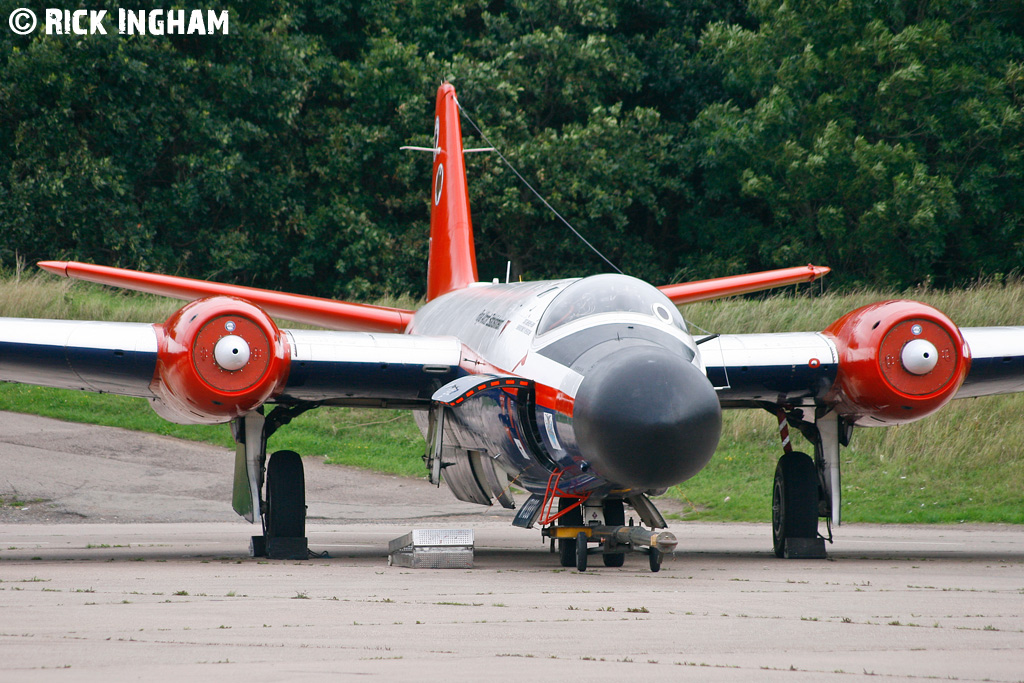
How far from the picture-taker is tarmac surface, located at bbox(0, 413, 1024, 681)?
4.26 m

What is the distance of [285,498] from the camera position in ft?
33.2

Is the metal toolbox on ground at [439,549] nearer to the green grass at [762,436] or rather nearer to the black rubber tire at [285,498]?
the black rubber tire at [285,498]

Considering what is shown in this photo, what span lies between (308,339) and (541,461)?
259 centimetres

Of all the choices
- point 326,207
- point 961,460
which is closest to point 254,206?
point 326,207

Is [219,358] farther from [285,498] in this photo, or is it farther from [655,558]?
[655,558]

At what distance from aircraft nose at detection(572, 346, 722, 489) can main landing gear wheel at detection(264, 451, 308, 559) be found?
3.93 m

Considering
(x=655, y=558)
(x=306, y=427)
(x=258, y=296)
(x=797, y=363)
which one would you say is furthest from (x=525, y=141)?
(x=655, y=558)

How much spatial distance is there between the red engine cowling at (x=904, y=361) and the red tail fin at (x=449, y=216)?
5.49 metres

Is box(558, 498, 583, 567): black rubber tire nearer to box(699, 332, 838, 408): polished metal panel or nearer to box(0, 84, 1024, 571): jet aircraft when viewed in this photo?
box(0, 84, 1024, 571): jet aircraft

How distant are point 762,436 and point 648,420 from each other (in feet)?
41.2

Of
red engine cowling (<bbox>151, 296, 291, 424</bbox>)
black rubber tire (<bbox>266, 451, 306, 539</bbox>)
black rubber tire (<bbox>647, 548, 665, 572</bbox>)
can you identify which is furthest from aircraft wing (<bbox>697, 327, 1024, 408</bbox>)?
black rubber tire (<bbox>266, 451, 306, 539</bbox>)

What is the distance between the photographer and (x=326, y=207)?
30.8 metres

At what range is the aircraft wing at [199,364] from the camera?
9.16 m

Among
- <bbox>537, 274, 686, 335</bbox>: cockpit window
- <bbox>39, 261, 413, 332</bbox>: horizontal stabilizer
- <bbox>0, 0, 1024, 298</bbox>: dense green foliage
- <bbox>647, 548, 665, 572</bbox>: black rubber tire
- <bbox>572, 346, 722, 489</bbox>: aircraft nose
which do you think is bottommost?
<bbox>647, 548, 665, 572</bbox>: black rubber tire
